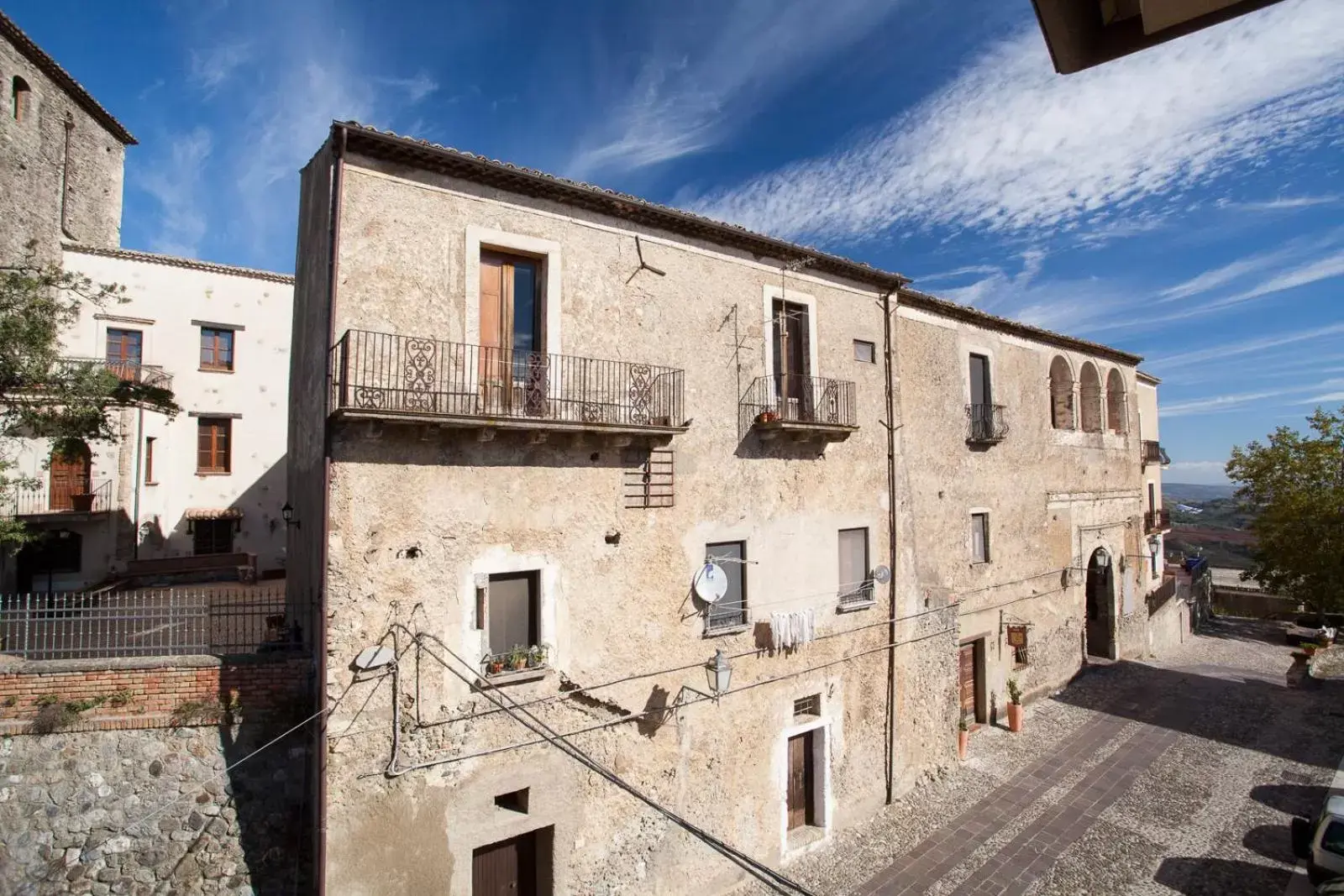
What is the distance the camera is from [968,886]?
11320 mm

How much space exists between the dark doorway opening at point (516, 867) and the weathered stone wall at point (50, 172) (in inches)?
856

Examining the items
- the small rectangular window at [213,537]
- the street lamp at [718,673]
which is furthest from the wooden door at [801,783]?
the small rectangular window at [213,537]

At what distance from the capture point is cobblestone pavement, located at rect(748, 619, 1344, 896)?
1156 cm

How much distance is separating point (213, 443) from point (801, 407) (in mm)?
20978

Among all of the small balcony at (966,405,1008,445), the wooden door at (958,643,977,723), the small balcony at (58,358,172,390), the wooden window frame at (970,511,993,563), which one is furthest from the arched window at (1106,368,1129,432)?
the small balcony at (58,358,172,390)

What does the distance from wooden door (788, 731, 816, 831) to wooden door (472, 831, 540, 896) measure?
5.09 meters

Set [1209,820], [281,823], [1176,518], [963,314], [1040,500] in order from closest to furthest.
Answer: [281,823], [1209,820], [963,314], [1040,500], [1176,518]

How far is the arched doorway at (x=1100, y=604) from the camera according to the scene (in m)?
23.0

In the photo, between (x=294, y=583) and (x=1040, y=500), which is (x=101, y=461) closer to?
(x=294, y=583)

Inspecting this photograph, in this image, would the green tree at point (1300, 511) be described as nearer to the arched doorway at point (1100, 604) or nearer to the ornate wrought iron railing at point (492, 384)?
the arched doorway at point (1100, 604)

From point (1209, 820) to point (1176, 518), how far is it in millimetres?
94411

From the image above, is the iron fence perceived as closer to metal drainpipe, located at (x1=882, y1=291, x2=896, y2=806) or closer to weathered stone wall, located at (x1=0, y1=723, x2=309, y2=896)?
weathered stone wall, located at (x1=0, y1=723, x2=309, y2=896)

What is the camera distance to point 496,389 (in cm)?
960

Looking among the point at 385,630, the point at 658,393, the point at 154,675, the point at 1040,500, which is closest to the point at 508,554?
the point at 385,630
